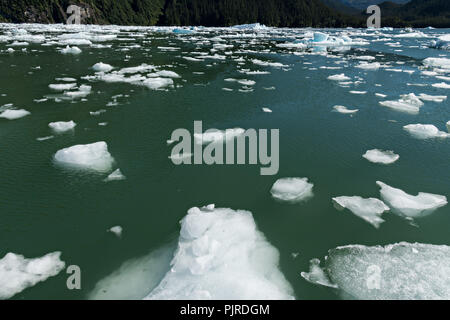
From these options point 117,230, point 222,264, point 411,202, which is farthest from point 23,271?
point 411,202

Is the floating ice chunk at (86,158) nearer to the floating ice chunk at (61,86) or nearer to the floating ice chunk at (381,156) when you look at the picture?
the floating ice chunk at (381,156)

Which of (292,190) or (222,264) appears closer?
(222,264)

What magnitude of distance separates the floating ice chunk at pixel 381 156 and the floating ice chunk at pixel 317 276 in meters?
4.41

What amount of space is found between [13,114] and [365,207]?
→ 1169cm

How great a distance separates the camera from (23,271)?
4.39m

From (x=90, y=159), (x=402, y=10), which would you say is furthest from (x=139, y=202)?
(x=402, y=10)

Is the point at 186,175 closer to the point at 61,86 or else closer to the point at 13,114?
the point at 13,114

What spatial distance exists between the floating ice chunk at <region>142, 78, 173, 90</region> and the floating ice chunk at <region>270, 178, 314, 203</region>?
10.1 meters

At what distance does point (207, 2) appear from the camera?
11981 centimetres

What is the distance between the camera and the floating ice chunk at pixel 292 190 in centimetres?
626

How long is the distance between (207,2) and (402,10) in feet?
435

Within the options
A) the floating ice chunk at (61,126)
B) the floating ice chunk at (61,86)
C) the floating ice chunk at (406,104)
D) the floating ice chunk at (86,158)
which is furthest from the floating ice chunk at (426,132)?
the floating ice chunk at (61,86)

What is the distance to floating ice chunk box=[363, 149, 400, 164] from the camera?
7.81 meters
